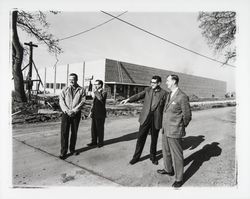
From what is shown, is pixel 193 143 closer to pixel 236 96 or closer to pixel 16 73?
pixel 236 96

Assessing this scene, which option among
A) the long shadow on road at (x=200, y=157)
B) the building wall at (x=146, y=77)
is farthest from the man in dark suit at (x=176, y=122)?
the building wall at (x=146, y=77)

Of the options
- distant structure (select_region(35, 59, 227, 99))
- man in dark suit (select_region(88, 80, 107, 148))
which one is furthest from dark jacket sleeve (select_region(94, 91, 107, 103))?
distant structure (select_region(35, 59, 227, 99))

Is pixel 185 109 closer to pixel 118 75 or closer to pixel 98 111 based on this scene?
pixel 98 111

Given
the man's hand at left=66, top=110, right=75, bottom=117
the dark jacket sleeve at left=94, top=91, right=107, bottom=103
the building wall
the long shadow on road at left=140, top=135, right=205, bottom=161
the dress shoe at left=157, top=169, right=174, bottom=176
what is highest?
the building wall

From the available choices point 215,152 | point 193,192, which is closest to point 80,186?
point 193,192

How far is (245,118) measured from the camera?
403 cm

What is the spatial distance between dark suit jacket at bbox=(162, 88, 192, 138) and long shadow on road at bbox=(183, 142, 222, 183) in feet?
2.83

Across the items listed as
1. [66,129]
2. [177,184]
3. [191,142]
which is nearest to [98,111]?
[66,129]

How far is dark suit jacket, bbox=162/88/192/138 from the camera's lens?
306 cm

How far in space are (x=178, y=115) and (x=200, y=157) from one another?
66.1 inches

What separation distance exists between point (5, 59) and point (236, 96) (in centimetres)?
473

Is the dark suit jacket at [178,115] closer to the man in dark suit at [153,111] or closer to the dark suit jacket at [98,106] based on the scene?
the man in dark suit at [153,111]

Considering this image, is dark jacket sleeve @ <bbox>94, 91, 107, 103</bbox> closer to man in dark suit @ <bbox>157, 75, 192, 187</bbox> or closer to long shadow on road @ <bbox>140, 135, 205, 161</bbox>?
long shadow on road @ <bbox>140, 135, 205, 161</bbox>

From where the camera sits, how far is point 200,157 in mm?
4254
